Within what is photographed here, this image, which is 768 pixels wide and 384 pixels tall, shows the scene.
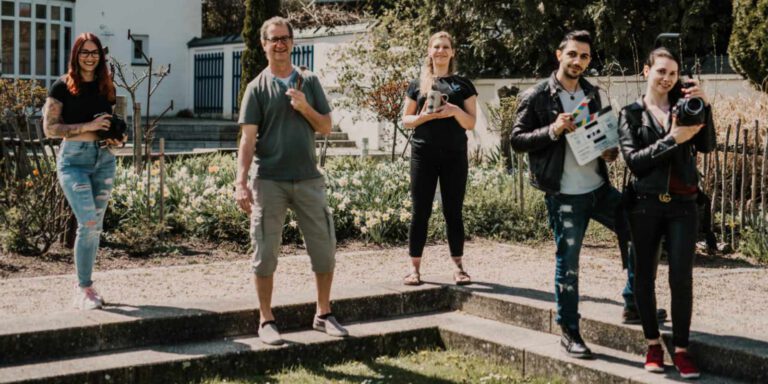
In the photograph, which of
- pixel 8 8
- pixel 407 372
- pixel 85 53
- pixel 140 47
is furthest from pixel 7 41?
pixel 407 372

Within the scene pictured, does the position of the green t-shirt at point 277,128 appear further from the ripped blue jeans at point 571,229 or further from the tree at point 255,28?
the tree at point 255,28

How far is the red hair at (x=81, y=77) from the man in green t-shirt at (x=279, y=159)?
1.10 m

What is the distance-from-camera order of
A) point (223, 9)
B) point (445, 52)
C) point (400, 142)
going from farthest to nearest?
point (223, 9)
point (400, 142)
point (445, 52)

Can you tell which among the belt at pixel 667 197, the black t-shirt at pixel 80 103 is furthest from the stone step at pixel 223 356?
the belt at pixel 667 197

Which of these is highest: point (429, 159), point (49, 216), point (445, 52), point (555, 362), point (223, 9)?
point (223, 9)

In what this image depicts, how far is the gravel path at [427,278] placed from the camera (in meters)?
6.58

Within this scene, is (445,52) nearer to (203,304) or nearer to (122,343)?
(203,304)

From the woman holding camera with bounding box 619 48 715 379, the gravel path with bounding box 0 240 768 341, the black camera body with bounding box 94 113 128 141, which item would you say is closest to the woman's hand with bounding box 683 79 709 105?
the woman holding camera with bounding box 619 48 715 379

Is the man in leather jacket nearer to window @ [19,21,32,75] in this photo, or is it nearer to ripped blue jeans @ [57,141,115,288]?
ripped blue jeans @ [57,141,115,288]

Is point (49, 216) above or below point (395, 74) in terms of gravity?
below

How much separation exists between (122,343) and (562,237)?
261 cm

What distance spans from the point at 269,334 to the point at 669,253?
92.6 inches

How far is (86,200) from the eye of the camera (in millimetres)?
6309

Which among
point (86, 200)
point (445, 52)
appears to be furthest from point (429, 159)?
point (86, 200)
